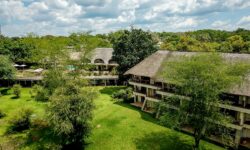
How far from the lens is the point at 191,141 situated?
3509 cm

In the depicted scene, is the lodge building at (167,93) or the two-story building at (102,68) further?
the two-story building at (102,68)

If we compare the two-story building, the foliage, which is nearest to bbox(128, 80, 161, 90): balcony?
the foliage

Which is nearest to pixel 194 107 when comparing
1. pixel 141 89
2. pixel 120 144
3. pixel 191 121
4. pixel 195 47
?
pixel 191 121

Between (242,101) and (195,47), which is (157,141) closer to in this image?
(242,101)

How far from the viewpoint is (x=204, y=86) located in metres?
28.4

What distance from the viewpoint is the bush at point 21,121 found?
4294 cm

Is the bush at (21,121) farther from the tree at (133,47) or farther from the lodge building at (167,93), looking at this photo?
the tree at (133,47)

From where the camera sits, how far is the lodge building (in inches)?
1241

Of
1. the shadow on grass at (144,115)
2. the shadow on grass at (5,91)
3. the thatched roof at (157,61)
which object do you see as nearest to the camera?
the thatched roof at (157,61)

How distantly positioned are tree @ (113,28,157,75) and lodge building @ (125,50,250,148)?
8.39m

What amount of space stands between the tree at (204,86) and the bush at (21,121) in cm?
2703

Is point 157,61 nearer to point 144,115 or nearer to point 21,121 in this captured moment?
point 144,115

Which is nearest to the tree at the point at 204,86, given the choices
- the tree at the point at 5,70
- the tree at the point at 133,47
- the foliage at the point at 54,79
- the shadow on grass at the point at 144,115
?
the shadow on grass at the point at 144,115

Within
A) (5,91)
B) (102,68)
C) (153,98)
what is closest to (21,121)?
(153,98)
